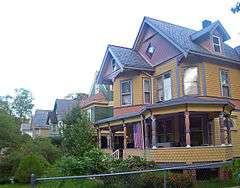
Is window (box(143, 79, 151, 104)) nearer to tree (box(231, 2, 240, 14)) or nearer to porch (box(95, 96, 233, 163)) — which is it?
porch (box(95, 96, 233, 163))

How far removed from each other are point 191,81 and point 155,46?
4483 mm

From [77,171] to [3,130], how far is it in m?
13.2

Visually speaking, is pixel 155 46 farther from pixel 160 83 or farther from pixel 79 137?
pixel 79 137

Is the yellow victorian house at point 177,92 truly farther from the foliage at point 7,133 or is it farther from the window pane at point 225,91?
the foliage at point 7,133

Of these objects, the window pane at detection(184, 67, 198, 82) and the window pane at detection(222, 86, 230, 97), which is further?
the window pane at detection(222, 86, 230, 97)

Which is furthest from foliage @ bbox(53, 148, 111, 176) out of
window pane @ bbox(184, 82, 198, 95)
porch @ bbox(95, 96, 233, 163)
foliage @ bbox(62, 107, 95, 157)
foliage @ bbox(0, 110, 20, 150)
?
foliage @ bbox(62, 107, 95, 157)

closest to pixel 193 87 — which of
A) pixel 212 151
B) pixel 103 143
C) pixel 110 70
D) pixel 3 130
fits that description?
pixel 212 151

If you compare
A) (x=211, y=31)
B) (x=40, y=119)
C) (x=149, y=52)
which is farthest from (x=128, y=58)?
(x=40, y=119)

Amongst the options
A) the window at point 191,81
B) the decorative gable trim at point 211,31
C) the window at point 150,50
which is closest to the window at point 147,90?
the window at point 150,50

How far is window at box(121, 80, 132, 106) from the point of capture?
2622 centimetres

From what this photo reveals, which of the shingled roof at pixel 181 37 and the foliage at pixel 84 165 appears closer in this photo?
the foliage at pixel 84 165

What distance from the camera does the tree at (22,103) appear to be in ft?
322

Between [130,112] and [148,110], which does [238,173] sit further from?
[130,112]

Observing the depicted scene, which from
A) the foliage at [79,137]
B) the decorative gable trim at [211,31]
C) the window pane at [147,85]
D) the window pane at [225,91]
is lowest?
the foliage at [79,137]
